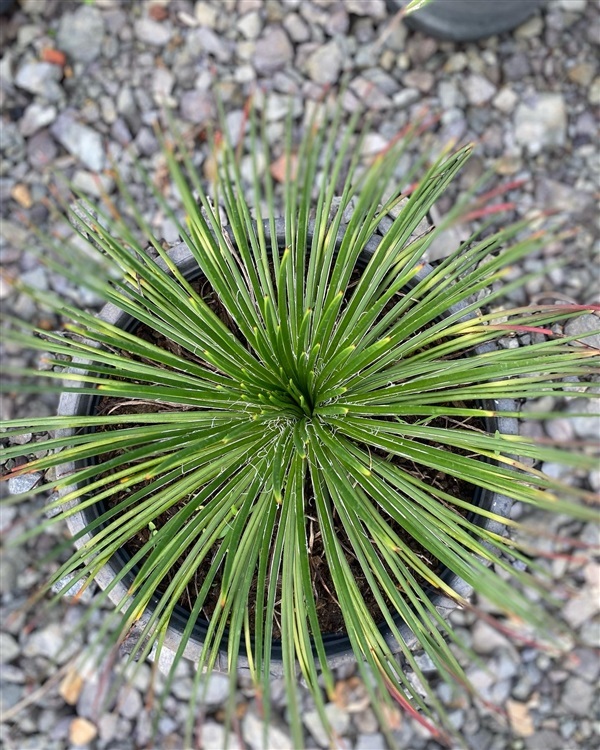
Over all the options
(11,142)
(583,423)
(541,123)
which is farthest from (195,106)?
(583,423)

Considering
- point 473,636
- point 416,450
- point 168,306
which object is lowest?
point 473,636

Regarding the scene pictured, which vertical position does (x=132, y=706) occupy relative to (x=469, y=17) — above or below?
below

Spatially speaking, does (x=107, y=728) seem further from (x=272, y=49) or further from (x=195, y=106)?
(x=272, y=49)

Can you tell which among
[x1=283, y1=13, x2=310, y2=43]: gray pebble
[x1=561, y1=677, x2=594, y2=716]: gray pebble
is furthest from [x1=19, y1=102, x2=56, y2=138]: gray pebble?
[x1=561, y1=677, x2=594, y2=716]: gray pebble

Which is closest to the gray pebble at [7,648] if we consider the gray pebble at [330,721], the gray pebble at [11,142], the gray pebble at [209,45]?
the gray pebble at [330,721]

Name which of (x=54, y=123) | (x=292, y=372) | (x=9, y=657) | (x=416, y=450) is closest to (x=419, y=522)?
(x=416, y=450)

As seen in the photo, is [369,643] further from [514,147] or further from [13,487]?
[514,147]
